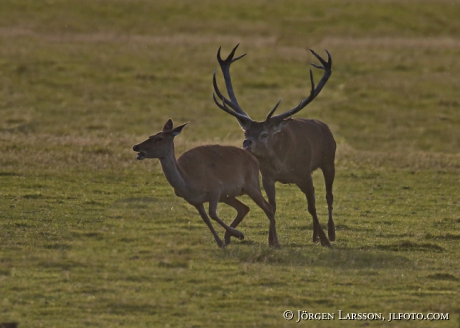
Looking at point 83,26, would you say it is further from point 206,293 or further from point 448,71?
point 206,293

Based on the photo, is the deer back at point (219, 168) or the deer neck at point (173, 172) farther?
the deer back at point (219, 168)

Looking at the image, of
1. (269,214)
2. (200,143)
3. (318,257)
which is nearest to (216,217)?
(269,214)

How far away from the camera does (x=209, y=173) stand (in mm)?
11828

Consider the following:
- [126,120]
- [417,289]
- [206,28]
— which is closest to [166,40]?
[206,28]

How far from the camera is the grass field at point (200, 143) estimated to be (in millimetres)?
8742

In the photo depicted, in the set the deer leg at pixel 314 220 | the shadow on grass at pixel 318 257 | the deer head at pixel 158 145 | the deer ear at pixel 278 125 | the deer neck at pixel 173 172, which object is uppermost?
the deer ear at pixel 278 125

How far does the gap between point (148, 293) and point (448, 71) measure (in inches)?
1106

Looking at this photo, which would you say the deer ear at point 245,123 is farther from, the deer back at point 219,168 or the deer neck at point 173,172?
the deer neck at point 173,172

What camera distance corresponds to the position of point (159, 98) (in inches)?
1195

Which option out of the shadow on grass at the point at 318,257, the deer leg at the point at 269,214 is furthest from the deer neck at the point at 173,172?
the deer leg at the point at 269,214

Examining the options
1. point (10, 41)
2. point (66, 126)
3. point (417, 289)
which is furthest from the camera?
point (10, 41)

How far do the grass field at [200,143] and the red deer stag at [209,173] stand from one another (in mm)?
312

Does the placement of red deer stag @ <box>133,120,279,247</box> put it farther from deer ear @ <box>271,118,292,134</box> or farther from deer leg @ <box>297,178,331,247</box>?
deer leg @ <box>297,178,331,247</box>

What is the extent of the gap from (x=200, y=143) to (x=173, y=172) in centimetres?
1031
